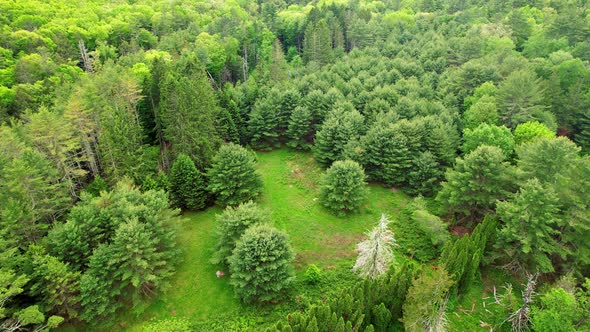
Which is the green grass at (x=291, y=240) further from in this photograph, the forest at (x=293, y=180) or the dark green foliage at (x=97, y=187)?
the dark green foliage at (x=97, y=187)

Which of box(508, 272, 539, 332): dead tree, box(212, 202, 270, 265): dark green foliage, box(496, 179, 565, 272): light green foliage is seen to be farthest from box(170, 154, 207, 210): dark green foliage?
box(508, 272, 539, 332): dead tree

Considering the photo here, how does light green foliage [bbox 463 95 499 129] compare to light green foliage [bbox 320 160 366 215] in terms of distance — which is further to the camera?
light green foliage [bbox 463 95 499 129]

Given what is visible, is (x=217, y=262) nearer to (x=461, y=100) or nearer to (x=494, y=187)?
(x=494, y=187)

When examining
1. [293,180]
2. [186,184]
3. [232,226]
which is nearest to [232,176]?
[186,184]

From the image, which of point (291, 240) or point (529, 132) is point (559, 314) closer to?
point (291, 240)

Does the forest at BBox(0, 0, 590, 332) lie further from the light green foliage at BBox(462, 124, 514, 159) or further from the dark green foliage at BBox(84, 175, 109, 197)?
the dark green foliage at BBox(84, 175, 109, 197)

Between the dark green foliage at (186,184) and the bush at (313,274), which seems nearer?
the bush at (313,274)

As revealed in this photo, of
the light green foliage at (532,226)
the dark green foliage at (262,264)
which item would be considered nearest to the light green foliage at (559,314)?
the light green foliage at (532,226)
